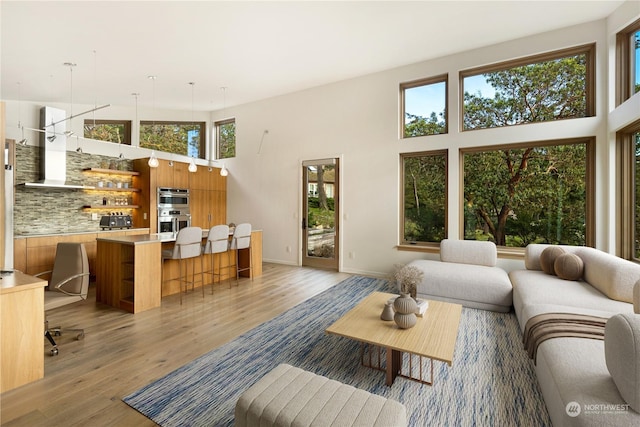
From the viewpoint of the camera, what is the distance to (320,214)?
→ 21.0 feet

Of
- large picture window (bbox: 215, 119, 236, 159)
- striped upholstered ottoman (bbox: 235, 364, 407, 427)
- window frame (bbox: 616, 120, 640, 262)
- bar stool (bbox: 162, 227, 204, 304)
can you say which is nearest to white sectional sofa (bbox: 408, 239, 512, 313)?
window frame (bbox: 616, 120, 640, 262)

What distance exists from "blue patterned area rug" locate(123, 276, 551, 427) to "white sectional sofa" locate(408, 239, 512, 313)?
36 centimetres

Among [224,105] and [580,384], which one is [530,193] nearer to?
[580,384]

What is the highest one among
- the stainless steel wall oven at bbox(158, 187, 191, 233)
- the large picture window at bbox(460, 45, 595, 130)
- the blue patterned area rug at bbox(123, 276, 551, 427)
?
the large picture window at bbox(460, 45, 595, 130)

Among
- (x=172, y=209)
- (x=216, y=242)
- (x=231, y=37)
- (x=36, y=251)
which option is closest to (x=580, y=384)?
(x=216, y=242)

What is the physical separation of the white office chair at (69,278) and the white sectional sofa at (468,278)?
384 centimetres

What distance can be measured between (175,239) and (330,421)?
354 centimetres

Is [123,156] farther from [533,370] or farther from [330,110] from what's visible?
[533,370]

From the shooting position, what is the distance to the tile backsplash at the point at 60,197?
16.6ft

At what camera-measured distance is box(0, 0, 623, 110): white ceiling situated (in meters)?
3.53

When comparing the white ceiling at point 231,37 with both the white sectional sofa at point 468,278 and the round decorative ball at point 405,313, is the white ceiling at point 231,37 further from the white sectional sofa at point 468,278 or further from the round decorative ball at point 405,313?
the round decorative ball at point 405,313

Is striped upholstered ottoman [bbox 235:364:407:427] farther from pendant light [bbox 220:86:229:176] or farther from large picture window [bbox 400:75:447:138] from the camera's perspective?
large picture window [bbox 400:75:447:138]

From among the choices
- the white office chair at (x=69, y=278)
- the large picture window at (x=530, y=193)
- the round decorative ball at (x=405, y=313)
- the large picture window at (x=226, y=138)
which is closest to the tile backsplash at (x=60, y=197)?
the large picture window at (x=226, y=138)

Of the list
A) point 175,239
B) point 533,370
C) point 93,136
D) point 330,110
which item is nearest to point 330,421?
point 533,370
